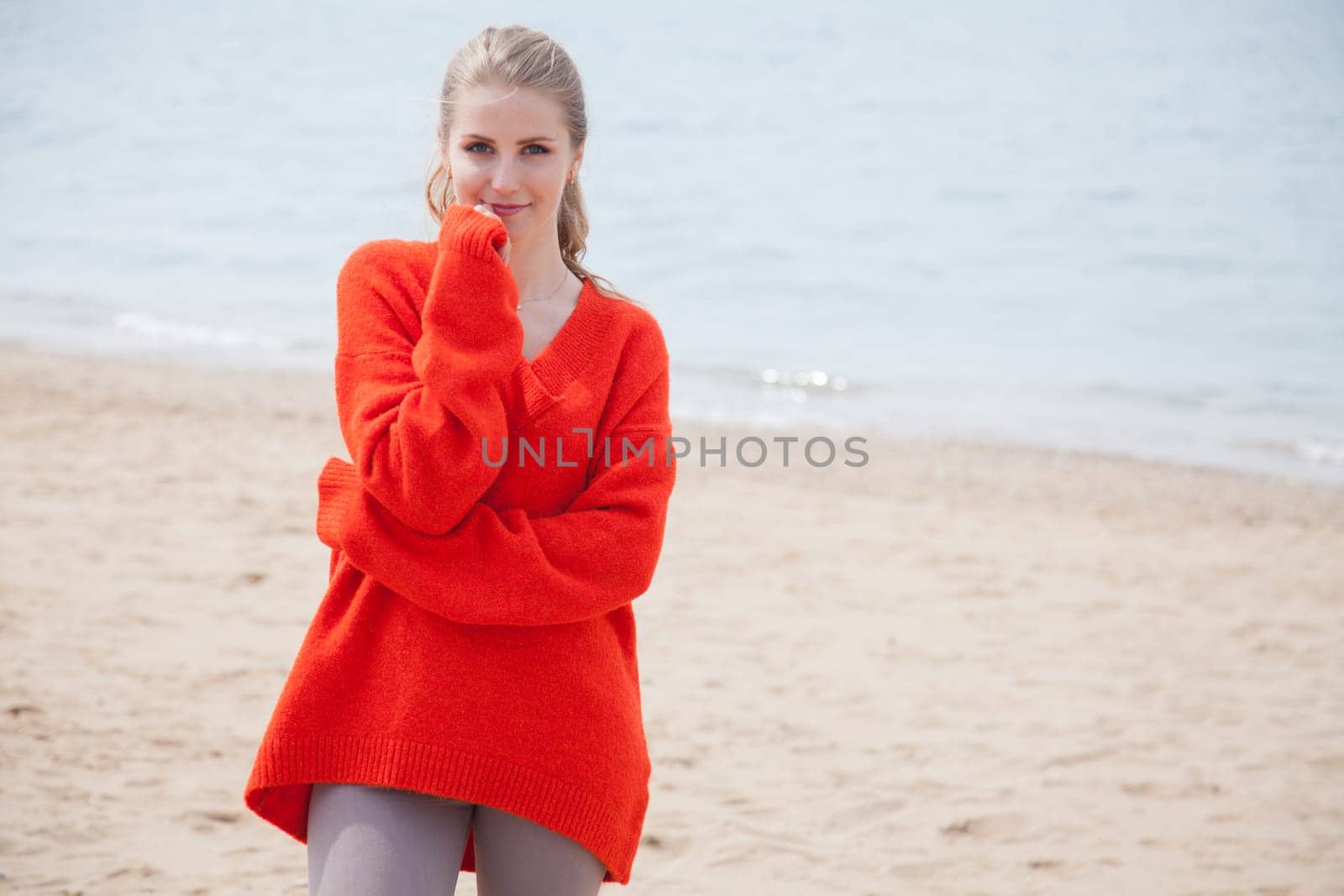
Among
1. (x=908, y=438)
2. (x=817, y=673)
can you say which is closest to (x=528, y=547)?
(x=817, y=673)

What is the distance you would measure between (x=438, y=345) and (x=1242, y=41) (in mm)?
31700

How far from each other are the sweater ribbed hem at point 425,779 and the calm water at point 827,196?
0.92 metres

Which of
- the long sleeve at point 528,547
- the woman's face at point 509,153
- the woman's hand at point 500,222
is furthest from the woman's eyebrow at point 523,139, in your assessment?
the long sleeve at point 528,547

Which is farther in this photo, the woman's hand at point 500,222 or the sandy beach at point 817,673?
the sandy beach at point 817,673

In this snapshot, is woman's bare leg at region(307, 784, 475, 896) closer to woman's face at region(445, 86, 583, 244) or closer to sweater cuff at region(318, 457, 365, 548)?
sweater cuff at region(318, 457, 365, 548)

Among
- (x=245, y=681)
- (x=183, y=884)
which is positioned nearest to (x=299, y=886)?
(x=183, y=884)

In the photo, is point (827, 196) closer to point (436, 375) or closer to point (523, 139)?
point (523, 139)

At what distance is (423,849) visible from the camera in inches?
68.6

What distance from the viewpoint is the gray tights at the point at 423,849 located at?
1.70 meters

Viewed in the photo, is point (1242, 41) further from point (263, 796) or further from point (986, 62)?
point (263, 796)

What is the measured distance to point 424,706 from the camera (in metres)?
1.76

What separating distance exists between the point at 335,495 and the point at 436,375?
0.25 meters

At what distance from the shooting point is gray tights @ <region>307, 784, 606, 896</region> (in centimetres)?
170

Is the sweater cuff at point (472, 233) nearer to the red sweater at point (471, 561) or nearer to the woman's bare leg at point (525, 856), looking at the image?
the red sweater at point (471, 561)
